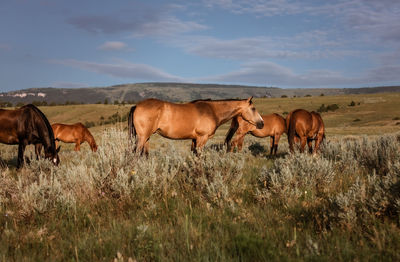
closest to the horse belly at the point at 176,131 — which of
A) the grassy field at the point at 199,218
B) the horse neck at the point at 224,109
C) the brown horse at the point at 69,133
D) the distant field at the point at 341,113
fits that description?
the horse neck at the point at 224,109

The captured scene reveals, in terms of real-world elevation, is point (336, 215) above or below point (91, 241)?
above

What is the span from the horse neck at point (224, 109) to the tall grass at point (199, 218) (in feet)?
11.4

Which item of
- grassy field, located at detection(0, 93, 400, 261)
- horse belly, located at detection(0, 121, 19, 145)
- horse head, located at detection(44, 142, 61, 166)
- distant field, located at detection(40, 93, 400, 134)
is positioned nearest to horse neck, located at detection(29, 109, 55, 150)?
horse head, located at detection(44, 142, 61, 166)

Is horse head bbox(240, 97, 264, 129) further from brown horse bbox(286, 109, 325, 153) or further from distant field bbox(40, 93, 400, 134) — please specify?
distant field bbox(40, 93, 400, 134)

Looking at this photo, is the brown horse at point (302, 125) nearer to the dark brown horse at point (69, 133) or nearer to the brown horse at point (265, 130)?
the brown horse at point (265, 130)

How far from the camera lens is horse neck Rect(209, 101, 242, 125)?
8984 mm

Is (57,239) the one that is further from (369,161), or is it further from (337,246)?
(369,161)

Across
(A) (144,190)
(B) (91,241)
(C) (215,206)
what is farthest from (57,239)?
(C) (215,206)

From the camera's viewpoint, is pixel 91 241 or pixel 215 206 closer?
pixel 91 241

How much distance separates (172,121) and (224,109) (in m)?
2.02

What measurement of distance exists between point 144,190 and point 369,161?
5.79 m

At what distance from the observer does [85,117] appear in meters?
69.4

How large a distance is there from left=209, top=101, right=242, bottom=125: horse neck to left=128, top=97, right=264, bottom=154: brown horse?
3 centimetres

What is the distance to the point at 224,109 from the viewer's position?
9.14 meters
